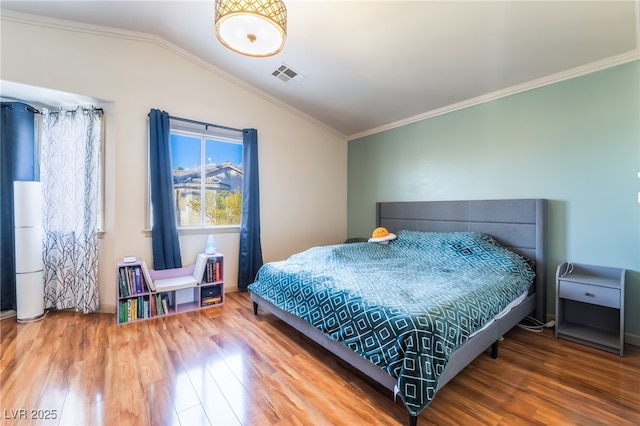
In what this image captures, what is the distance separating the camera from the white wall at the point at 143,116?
265 cm

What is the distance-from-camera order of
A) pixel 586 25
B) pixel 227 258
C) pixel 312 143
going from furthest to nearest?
pixel 312 143 → pixel 227 258 → pixel 586 25

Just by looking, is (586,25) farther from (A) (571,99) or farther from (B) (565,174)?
(B) (565,174)

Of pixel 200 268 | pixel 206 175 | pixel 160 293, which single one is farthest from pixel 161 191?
pixel 160 293

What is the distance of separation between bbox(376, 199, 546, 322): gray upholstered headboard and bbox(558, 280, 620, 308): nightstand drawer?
0.35 m

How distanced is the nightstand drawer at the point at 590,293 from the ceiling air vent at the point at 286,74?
11.4ft

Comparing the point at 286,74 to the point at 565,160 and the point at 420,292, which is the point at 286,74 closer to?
the point at 420,292

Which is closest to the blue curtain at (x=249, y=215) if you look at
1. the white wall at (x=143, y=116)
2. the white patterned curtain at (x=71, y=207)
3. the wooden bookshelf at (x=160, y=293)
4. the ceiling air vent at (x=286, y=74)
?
the white wall at (x=143, y=116)

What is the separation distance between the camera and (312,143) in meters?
4.51

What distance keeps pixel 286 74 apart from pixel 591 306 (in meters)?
4.02

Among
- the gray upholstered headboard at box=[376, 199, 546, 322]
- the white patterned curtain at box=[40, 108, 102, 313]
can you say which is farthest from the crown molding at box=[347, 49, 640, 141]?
the white patterned curtain at box=[40, 108, 102, 313]

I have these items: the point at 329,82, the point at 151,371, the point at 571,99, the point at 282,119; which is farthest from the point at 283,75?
the point at 151,371

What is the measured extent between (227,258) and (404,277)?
243 centimetres

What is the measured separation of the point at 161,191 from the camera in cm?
308

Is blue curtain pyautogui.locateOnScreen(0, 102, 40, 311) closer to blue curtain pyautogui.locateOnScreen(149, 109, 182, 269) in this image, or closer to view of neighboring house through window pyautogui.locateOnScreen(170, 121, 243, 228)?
blue curtain pyautogui.locateOnScreen(149, 109, 182, 269)
